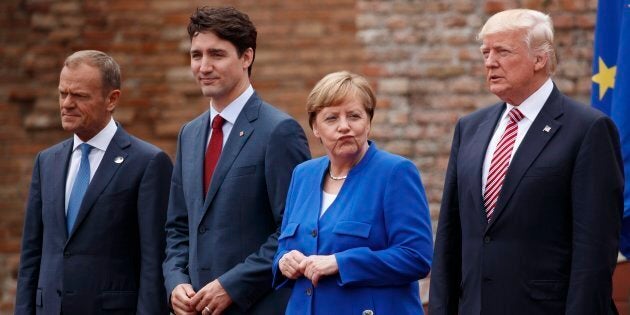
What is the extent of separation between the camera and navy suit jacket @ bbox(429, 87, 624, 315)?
3793 mm

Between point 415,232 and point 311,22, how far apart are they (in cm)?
405

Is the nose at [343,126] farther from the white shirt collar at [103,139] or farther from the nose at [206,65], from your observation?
the white shirt collar at [103,139]

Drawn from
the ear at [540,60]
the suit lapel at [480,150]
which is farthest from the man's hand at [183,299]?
the ear at [540,60]

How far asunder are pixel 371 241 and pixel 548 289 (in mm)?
617

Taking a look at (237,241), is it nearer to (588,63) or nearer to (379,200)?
(379,200)

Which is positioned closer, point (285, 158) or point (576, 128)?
point (576, 128)

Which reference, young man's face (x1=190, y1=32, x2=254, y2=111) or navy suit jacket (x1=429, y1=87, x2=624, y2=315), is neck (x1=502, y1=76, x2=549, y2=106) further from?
young man's face (x1=190, y1=32, x2=254, y2=111)

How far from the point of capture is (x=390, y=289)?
159 inches

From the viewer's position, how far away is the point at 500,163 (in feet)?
13.2

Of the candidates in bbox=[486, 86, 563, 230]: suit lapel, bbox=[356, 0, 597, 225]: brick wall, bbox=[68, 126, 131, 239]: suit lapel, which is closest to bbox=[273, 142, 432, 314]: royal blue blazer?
bbox=[486, 86, 563, 230]: suit lapel

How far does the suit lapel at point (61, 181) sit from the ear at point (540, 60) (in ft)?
6.81

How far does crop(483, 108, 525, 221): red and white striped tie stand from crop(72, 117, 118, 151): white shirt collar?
5.76ft

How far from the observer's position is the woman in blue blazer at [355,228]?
3979 mm

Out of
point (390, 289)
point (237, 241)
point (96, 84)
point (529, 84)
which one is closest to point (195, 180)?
point (237, 241)
